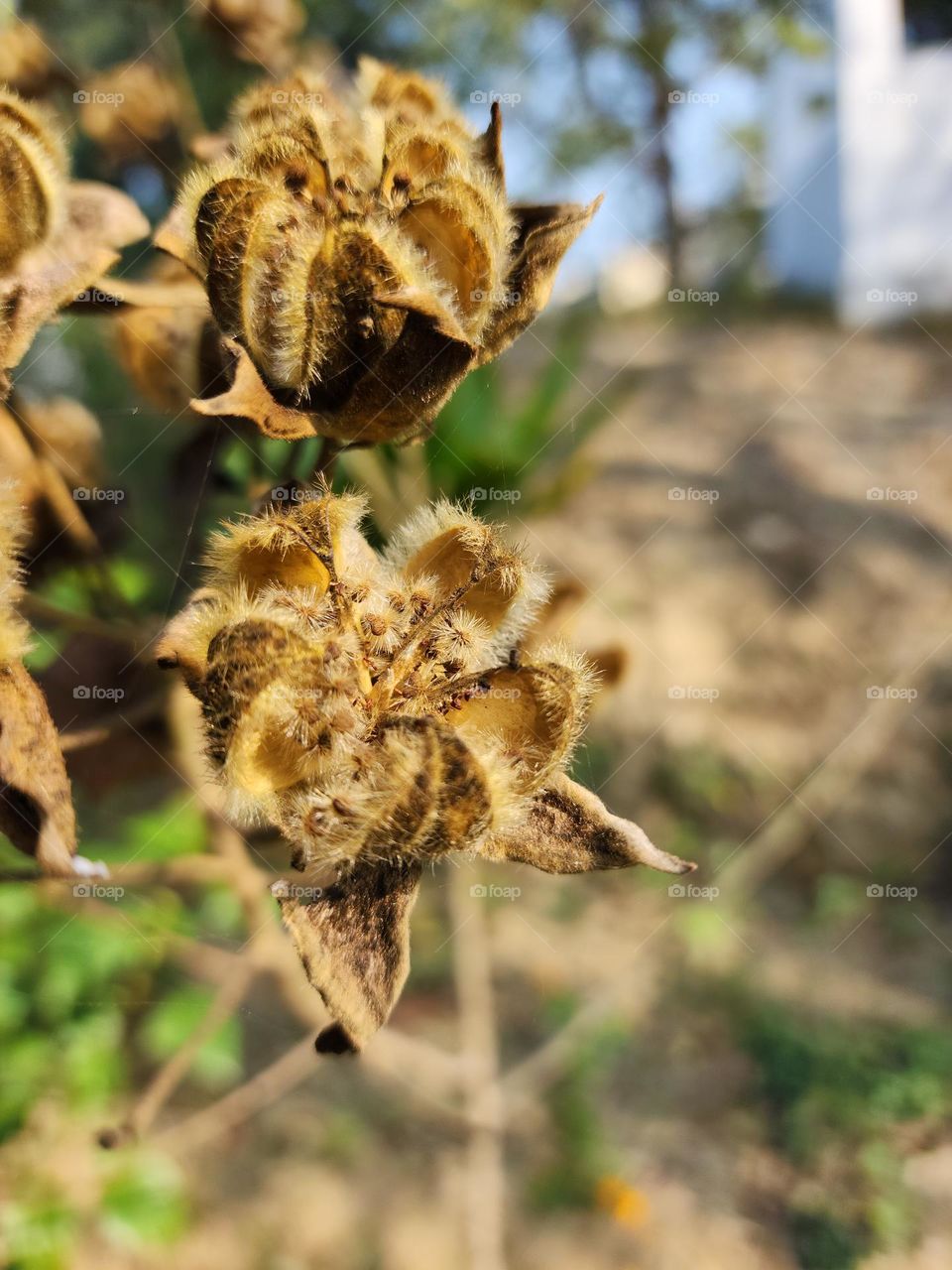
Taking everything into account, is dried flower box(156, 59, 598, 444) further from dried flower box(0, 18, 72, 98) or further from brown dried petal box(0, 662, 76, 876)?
dried flower box(0, 18, 72, 98)

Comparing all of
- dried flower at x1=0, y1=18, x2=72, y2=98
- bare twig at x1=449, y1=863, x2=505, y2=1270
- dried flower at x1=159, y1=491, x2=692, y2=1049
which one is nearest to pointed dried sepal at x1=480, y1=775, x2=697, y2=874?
dried flower at x1=159, y1=491, x2=692, y2=1049

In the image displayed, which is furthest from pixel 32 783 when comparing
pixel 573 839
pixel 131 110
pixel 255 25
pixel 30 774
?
pixel 255 25

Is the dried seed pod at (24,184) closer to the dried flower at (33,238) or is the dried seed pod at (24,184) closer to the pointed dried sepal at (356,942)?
the dried flower at (33,238)

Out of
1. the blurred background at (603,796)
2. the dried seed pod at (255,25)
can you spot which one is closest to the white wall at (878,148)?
the blurred background at (603,796)

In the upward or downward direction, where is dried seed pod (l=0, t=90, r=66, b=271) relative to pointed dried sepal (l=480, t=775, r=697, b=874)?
upward

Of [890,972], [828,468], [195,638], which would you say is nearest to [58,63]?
[195,638]

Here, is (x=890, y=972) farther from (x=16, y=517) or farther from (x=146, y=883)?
(x=16, y=517)
